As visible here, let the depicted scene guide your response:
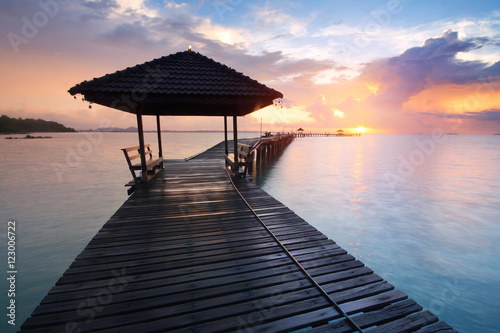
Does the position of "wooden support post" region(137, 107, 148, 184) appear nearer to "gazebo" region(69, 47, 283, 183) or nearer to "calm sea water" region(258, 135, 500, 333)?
"gazebo" region(69, 47, 283, 183)

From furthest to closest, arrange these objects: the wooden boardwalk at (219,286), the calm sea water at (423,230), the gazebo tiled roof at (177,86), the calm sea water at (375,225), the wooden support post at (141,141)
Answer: the wooden support post at (141,141)
the gazebo tiled roof at (177,86)
the calm sea water at (375,225)
the calm sea water at (423,230)
the wooden boardwalk at (219,286)

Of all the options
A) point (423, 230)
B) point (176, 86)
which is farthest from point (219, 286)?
point (423, 230)

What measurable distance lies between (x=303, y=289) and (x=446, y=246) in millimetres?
8219

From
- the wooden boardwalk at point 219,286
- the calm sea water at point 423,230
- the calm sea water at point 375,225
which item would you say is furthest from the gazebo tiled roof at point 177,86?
the calm sea water at point 423,230

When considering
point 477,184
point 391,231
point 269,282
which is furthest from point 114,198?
point 477,184

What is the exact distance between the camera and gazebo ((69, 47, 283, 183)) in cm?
617

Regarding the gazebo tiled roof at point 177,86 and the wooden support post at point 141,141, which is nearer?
the gazebo tiled roof at point 177,86

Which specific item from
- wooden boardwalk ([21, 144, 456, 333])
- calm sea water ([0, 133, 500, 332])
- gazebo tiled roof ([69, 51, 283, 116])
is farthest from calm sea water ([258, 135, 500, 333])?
gazebo tiled roof ([69, 51, 283, 116])

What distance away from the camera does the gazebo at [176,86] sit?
6168 millimetres

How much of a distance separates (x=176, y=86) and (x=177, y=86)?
0.03m

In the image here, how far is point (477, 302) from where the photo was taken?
519 cm

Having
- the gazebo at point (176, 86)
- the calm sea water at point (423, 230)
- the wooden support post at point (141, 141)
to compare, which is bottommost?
the calm sea water at point (423, 230)

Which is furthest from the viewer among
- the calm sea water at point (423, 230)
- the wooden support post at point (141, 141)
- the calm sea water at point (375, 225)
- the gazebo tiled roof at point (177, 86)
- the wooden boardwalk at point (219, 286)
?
the wooden support post at point (141, 141)

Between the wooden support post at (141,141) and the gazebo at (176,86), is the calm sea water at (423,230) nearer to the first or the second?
the gazebo at (176,86)
